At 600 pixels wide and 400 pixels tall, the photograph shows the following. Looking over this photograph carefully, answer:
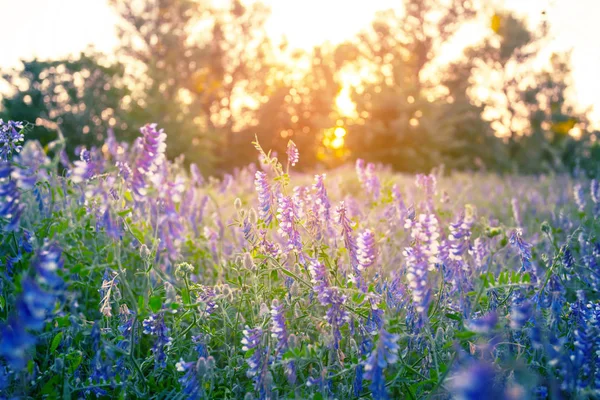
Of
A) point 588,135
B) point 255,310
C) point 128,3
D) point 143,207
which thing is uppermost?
point 128,3

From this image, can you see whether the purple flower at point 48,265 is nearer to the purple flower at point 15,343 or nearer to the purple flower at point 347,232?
the purple flower at point 15,343

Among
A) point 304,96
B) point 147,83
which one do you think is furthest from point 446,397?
point 304,96

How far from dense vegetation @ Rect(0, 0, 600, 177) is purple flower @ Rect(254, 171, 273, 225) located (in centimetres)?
1299

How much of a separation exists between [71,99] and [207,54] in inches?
472

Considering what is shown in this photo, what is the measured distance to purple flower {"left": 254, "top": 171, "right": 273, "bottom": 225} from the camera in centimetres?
186

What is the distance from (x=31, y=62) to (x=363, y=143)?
10985mm

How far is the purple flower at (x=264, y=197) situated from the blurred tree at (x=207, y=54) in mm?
20004

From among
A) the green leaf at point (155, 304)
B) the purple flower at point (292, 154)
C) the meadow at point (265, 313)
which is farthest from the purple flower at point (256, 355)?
the purple flower at point (292, 154)

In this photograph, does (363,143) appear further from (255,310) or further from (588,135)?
(255,310)

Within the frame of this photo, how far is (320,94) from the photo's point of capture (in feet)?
75.5

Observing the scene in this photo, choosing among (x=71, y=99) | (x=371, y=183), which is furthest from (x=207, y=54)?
(x=371, y=183)

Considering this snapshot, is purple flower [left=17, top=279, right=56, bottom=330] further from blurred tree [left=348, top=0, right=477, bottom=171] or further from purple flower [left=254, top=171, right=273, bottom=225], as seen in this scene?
blurred tree [left=348, top=0, right=477, bottom=171]

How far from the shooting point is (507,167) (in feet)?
63.9

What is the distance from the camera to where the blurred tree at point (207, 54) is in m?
24.8
